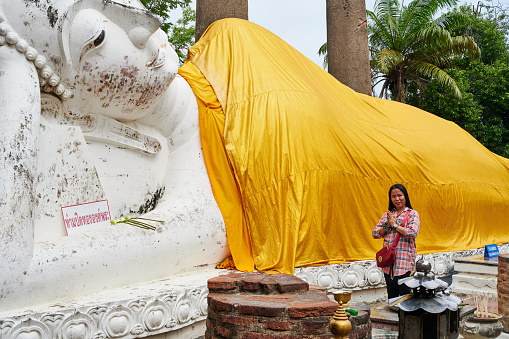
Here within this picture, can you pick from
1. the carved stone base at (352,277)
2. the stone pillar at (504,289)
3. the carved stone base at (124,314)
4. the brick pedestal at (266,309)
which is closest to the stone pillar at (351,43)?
the carved stone base at (352,277)

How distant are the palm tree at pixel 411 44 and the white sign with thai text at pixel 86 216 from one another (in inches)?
534

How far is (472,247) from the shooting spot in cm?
609

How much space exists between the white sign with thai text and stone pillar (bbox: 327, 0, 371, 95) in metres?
4.80

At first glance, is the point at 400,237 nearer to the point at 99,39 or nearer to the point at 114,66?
Result: the point at 114,66

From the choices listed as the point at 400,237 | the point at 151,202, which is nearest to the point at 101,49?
the point at 151,202

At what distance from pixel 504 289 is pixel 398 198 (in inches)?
50.5

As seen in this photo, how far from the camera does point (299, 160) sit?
4.51m

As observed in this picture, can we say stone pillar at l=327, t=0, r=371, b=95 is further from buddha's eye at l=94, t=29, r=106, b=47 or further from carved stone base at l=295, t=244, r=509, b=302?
buddha's eye at l=94, t=29, r=106, b=47

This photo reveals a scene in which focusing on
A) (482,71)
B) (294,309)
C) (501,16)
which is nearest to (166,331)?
(294,309)

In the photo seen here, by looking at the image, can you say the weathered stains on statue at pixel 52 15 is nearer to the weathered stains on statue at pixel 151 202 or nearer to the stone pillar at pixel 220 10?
the weathered stains on statue at pixel 151 202

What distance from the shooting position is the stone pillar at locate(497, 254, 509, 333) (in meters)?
4.47

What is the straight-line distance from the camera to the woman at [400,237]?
13.2 feet

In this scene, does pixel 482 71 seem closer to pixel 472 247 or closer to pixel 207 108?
pixel 472 247

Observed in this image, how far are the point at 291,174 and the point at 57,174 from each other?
1.76 meters
